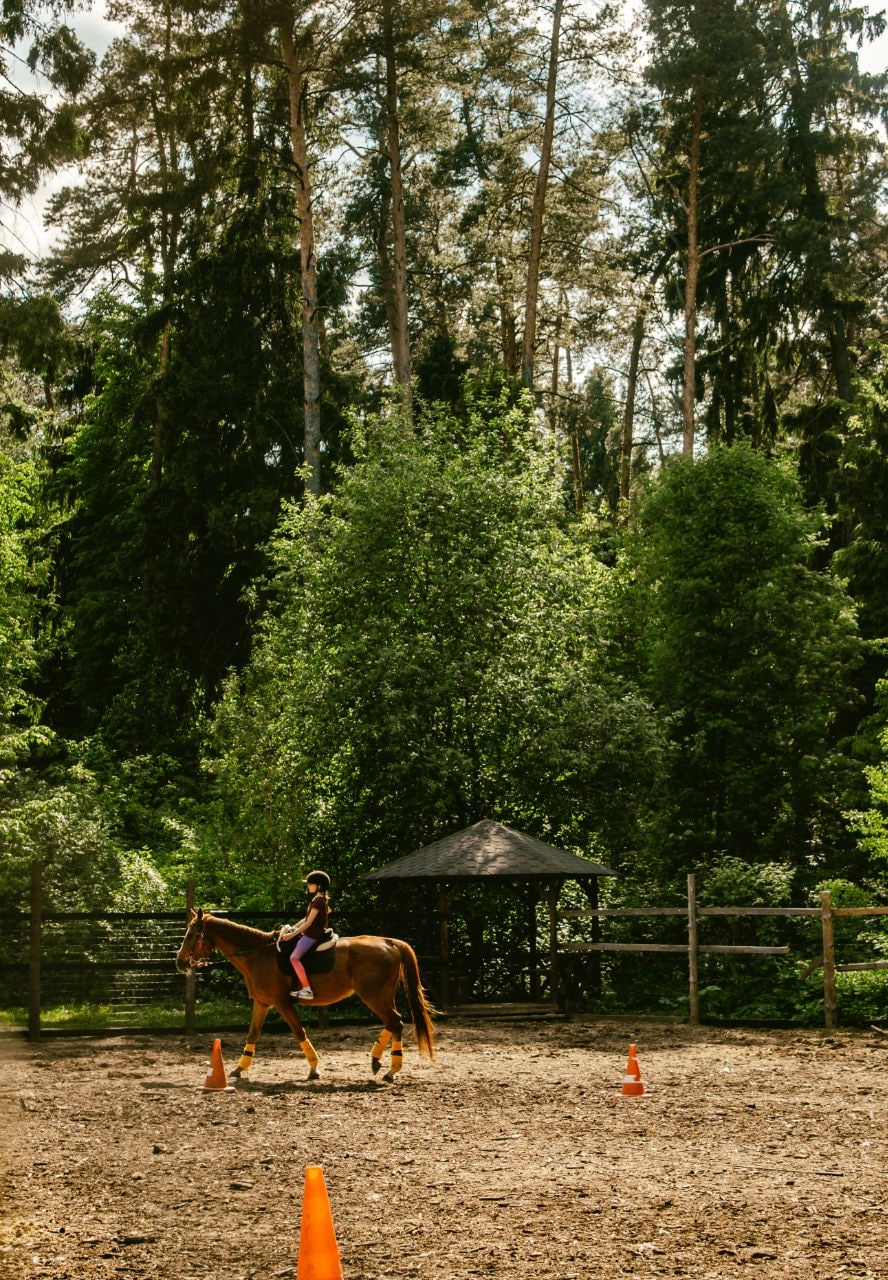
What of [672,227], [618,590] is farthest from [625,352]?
[618,590]

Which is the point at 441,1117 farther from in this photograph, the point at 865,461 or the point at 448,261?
the point at 448,261

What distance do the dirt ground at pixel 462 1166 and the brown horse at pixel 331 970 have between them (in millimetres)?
580

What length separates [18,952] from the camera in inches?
746

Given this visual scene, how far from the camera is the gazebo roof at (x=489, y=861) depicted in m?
18.6

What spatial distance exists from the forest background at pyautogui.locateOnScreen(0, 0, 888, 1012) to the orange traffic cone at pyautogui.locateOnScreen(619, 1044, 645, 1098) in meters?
7.96

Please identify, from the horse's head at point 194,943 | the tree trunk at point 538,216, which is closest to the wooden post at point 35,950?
the horse's head at point 194,943

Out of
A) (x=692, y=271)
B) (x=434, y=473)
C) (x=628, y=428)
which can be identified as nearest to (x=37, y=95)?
(x=434, y=473)

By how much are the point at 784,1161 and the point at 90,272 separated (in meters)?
31.1

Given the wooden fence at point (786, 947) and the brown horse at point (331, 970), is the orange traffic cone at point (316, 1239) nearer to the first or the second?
the brown horse at point (331, 970)

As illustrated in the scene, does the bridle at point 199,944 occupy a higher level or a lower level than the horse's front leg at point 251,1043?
higher

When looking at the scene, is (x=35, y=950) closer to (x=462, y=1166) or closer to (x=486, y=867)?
(x=486, y=867)

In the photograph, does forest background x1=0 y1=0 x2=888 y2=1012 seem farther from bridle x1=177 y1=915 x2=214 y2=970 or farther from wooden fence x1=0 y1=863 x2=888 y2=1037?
bridle x1=177 y1=915 x2=214 y2=970

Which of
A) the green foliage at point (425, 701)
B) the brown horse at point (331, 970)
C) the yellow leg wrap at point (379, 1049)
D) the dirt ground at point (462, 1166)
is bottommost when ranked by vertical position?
the dirt ground at point (462, 1166)

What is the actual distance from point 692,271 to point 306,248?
975 cm
